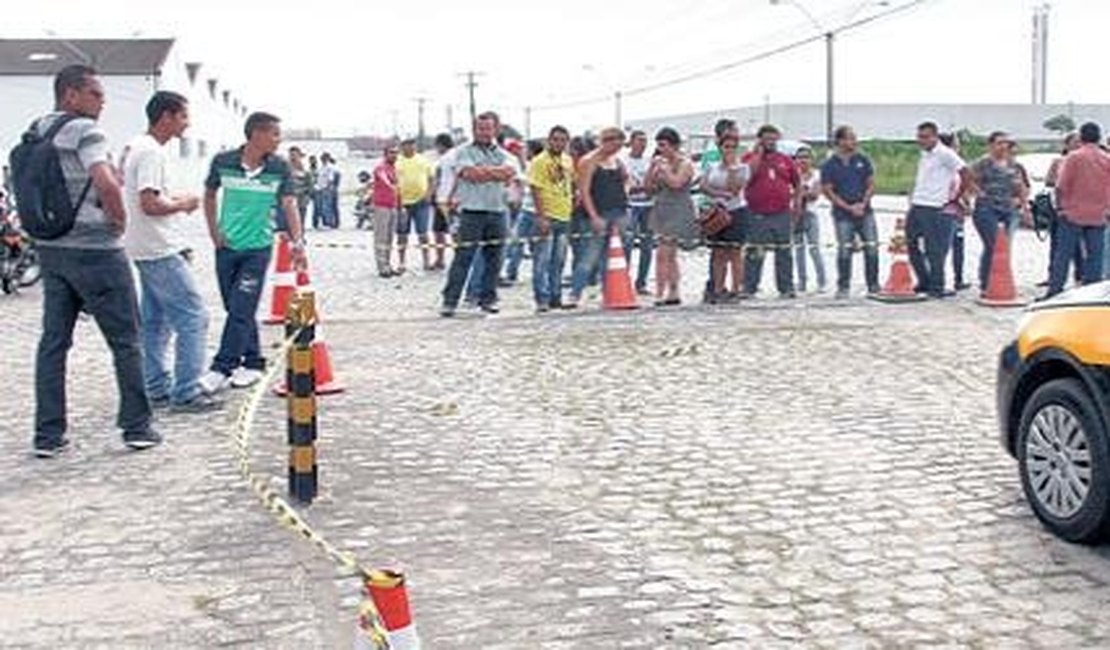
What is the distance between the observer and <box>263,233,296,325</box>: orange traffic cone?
12148mm

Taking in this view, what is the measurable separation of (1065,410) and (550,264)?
26.6ft

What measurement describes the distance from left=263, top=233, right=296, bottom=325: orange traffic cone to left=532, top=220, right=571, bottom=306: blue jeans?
2425mm

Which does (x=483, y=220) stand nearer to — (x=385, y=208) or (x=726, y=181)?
(x=726, y=181)

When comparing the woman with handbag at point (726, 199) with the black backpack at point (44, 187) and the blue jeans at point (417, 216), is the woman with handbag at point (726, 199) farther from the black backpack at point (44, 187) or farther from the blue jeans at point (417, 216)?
the black backpack at point (44, 187)

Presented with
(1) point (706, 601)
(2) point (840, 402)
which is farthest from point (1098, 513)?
(2) point (840, 402)

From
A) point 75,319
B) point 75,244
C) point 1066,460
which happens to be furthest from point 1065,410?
point 75,319

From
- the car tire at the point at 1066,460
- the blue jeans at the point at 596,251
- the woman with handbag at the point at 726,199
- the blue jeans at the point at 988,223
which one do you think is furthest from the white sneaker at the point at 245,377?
the blue jeans at the point at 988,223

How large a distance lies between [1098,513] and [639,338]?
620 centimetres

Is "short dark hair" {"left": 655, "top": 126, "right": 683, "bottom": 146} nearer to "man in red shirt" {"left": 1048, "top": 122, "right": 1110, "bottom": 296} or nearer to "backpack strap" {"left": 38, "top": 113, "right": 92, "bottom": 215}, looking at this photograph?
"man in red shirt" {"left": 1048, "top": 122, "right": 1110, "bottom": 296}

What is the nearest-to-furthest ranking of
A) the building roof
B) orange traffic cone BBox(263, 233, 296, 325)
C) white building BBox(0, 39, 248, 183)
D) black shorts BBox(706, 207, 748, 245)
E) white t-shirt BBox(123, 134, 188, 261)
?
white t-shirt BBox(123, 134, 188, 261) < orange traffic cone BBox(263, 233, 296, 325) < black shorts BBox(706, 207, 748, 245) < white building BBox(0, 39, 248, 183) < the building roof

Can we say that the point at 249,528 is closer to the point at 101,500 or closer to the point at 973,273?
the point at 101,500

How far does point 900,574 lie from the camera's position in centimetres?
501

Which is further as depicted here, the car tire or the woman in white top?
the woman in white top

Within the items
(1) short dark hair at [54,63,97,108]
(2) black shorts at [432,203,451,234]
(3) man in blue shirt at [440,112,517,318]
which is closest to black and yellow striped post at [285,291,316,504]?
(1) short dark hair at [54,63,97,108]
